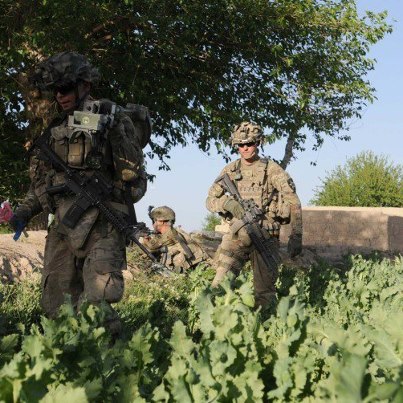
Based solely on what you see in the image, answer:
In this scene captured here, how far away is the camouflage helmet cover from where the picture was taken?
6176 mm

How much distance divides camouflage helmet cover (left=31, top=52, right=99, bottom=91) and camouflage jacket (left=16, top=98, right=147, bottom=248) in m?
0.27

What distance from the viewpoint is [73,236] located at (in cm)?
612

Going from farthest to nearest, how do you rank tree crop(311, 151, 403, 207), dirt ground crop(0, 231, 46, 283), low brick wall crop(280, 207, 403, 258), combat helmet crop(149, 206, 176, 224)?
tree crop(311, 151, 403, 207)
low brick wall crop(280, 207, 403, 258)
combat helmet crop(149, 206, 176, 224)
dirt ground crop(0, 231, 46, 283)

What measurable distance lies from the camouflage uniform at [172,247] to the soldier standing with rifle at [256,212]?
4.50m

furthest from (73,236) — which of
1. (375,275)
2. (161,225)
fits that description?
(161,225)

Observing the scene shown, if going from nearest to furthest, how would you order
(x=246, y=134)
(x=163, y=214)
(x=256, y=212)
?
(x=246, y=134) < (x=256, y=212) < (x=163, y=214)

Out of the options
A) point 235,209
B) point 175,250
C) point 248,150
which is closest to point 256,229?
point 235,209

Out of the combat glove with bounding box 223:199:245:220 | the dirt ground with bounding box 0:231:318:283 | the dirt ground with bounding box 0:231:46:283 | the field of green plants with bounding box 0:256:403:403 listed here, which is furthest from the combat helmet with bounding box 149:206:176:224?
the field of green plants with bounding box 0:256:403:403

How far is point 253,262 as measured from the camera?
375 inches

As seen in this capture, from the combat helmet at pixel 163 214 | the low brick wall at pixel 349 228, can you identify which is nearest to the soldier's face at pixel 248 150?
the combat helmet at pixel 163 214

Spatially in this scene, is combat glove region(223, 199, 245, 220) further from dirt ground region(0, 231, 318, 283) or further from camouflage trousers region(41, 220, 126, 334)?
camouflage trousers region(41, 220, 126, 334)

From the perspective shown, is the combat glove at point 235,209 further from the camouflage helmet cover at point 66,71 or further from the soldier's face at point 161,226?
the soldier's face at point 161,226

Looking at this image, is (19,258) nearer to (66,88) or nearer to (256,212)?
(256,212)

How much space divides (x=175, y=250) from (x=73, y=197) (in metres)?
7.98
